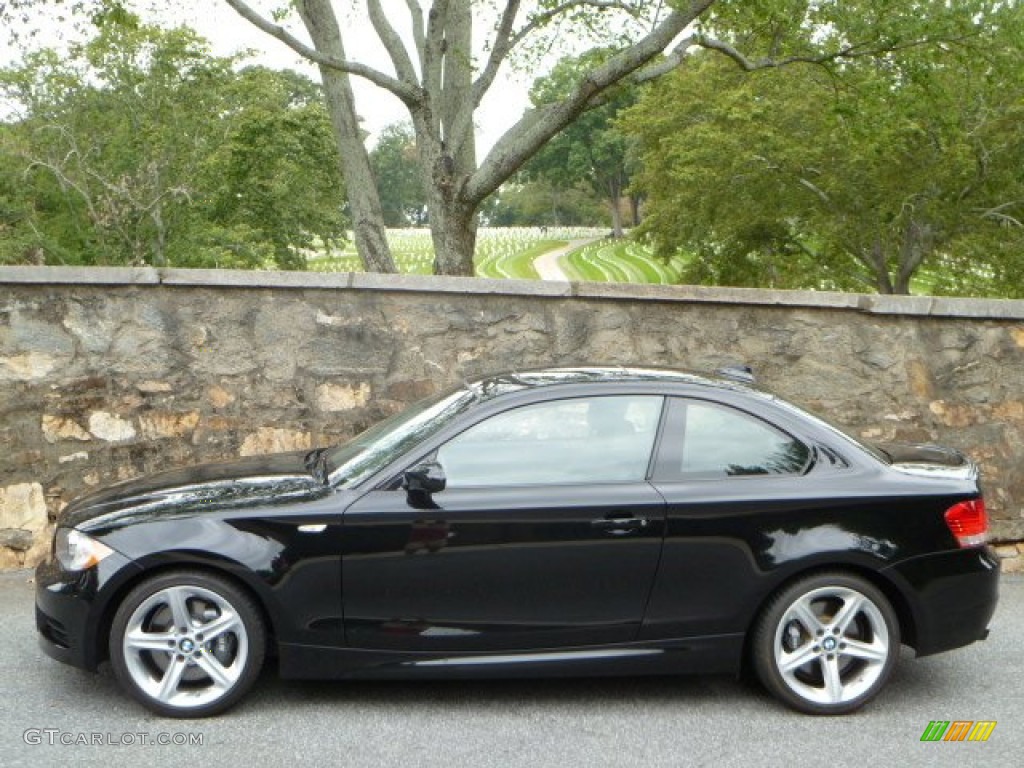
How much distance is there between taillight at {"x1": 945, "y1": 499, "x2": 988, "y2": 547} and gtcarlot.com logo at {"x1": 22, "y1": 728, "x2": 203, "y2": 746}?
3141 millimetres

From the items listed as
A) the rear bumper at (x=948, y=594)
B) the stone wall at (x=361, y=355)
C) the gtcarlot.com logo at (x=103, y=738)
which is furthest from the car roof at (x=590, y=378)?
the stone wall at (x=361, y=355)

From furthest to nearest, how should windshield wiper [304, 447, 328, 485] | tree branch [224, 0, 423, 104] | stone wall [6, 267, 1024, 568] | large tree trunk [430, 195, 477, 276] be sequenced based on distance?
1. large tree trunk [430, 195, 477, 276]
2. tree branch [224, 0, 423, 104]
3. stone wall [6, 267, 1024, 568]
4. windshield wiper [304, 447, 328, 485]

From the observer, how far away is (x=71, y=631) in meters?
5.02

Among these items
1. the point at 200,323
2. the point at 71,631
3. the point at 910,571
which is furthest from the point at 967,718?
the point at 200,323

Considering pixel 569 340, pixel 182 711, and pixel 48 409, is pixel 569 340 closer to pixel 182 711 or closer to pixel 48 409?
pixel 48 409

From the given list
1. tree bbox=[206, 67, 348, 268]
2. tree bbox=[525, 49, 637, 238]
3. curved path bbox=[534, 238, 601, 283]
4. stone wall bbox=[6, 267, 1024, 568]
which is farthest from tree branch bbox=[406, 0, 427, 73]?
tree bbox=[525, 49, 637, 238]

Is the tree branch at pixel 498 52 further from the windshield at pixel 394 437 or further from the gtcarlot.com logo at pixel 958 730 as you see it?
the gtcarlot.com logo at pixel 958 730

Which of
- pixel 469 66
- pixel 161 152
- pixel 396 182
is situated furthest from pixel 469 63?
pixel 396 182

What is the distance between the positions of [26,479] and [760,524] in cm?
465

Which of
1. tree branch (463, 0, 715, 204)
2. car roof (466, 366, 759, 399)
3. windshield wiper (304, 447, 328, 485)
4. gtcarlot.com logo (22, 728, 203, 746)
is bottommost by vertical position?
gtcarlot.com logo (22, 728, 203, 746)

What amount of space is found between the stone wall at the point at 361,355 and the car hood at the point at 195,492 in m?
2.13

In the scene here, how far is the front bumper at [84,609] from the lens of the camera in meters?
4.97

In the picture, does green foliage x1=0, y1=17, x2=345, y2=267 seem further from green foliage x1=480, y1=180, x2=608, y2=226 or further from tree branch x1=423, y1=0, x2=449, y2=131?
green foliage x1=480, y1=180, x2=608, y2=226

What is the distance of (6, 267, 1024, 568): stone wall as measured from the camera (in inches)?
304
